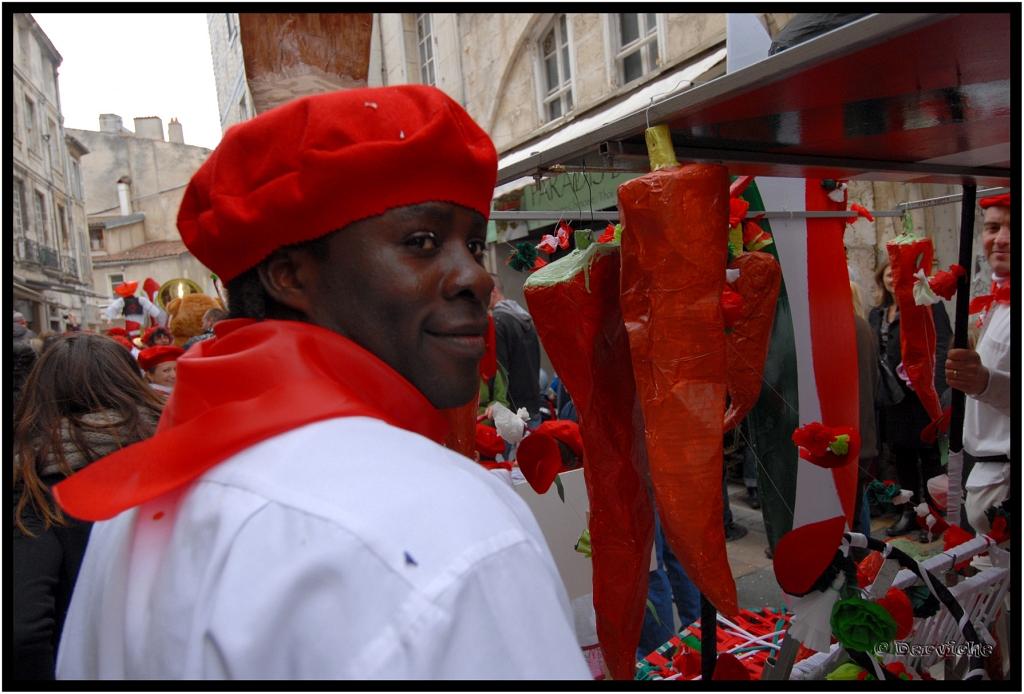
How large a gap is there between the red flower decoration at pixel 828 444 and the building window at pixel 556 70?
740 cm

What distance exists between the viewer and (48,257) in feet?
70.2

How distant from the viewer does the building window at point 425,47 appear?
11.7 meters

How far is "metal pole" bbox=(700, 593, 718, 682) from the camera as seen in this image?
5.85 feet

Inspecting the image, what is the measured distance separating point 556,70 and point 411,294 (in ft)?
28.7

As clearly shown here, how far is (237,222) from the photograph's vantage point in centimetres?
92

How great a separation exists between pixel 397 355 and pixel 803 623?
126 centimetres

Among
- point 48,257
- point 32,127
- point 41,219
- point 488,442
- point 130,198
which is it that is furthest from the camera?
point 130,198

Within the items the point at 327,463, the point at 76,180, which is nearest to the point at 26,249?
the point at 76,180

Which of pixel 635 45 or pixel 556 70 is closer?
pixel 635 45

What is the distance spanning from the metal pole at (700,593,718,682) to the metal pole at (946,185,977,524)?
3.60 ft

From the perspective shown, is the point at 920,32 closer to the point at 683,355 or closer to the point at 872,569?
the point at 683,355

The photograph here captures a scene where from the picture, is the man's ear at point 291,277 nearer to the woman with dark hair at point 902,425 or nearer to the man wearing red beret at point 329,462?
the man wearing red beret at point 329,462

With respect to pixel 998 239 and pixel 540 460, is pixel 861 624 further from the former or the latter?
pixel 998 239

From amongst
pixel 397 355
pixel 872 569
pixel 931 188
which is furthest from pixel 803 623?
pixel 931 188
